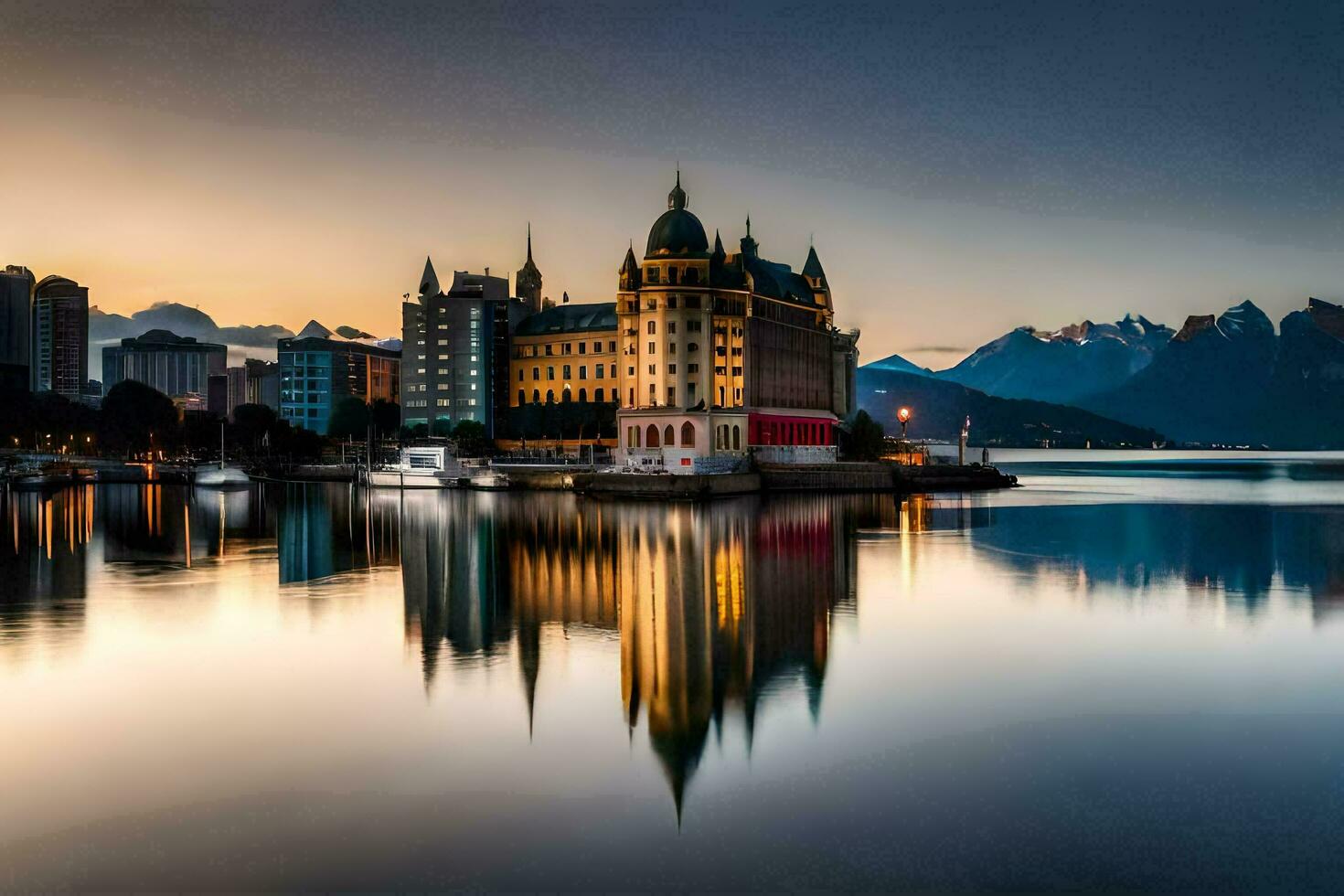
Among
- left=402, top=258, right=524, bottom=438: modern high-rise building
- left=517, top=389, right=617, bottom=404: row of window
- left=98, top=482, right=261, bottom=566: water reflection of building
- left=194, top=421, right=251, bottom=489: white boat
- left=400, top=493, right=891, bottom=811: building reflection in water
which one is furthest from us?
left=402, top=258, right=524, bottom=438: modern high-rise building

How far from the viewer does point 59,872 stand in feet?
38.9

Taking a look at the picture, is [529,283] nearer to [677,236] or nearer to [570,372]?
[570,372]

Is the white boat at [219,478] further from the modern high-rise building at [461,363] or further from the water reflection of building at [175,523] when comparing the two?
the modern high-rise building at [461,363]

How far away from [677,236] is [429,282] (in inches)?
3924

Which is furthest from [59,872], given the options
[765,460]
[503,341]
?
[503,341]

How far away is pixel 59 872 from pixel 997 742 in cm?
1209

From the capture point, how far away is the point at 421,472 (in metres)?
99.2

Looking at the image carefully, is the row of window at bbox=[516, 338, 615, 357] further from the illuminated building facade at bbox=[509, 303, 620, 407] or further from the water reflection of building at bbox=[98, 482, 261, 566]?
the water reflection of building at bbox=[98, 482, 261, 566]

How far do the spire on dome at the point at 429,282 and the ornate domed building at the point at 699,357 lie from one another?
3239 inches

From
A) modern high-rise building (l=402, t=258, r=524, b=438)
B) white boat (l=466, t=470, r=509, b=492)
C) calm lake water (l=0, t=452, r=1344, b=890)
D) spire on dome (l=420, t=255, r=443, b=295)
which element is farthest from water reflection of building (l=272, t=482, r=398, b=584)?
spire on dome (l=420, t=255, r=443, b=295)

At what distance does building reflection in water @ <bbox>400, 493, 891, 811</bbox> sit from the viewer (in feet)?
64.9

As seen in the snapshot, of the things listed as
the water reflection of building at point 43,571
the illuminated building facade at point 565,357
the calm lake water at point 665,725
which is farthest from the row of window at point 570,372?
the calm lake water at point 665,725

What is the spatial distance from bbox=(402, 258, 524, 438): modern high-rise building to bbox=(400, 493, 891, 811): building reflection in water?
90.9m

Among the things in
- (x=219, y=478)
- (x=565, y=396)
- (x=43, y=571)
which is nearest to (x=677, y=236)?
(x=565, y=396)
